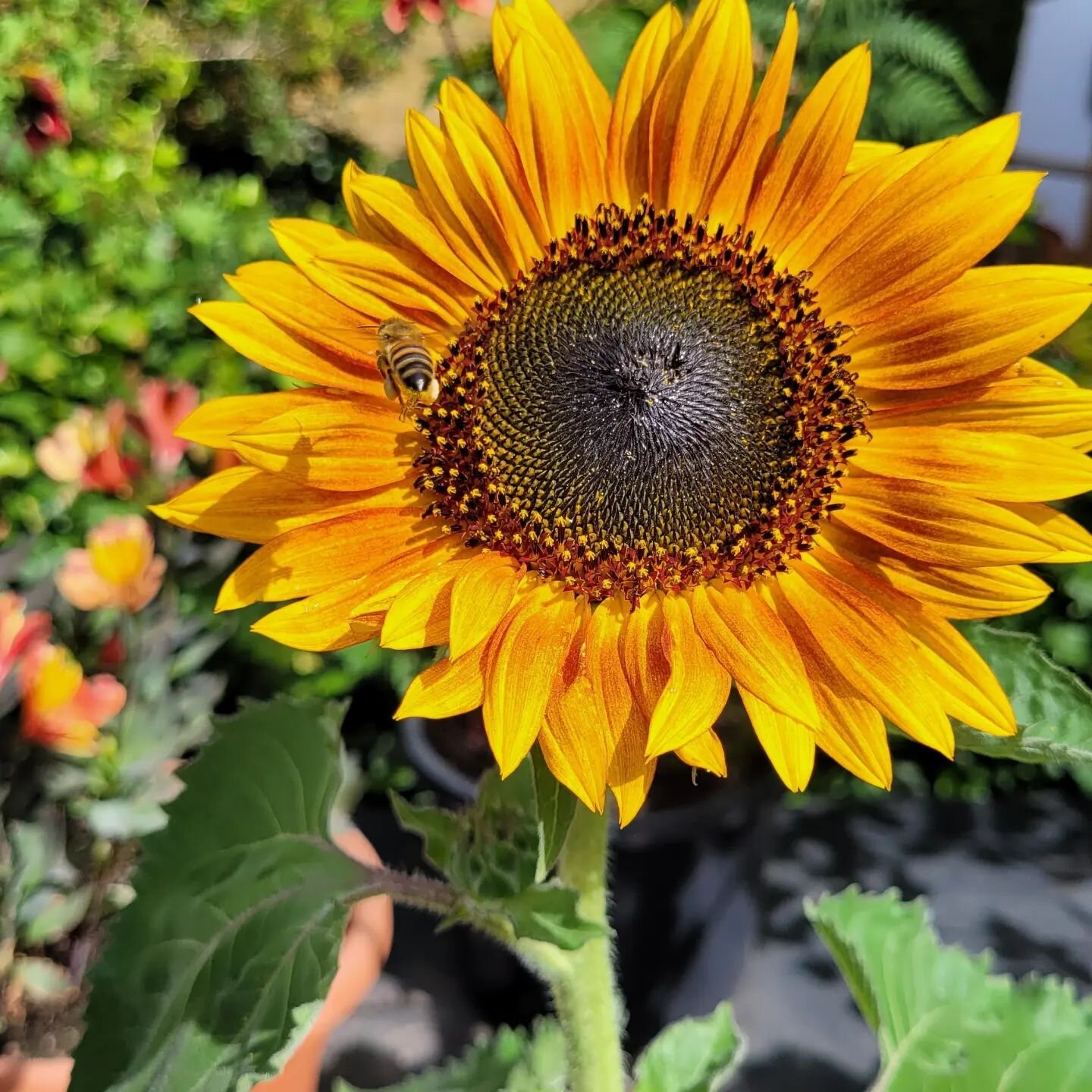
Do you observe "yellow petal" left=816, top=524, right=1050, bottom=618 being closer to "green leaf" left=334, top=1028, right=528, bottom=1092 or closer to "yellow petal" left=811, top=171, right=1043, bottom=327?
"yellow petal" left=811, top=171, right=1043, bottom=327

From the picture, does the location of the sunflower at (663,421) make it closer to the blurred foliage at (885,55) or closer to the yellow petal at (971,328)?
the yellow petal at (971,328)

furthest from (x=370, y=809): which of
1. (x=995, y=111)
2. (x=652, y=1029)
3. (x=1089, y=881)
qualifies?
(x=995, y=111)

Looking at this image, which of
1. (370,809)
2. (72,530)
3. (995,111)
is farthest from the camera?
(995,111)

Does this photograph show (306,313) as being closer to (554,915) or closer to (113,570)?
(554,915)

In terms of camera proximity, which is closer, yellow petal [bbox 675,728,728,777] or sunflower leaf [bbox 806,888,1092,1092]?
yellow petal [bbox 675,728,728,777]

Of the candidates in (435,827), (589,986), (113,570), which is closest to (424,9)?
(113,570)

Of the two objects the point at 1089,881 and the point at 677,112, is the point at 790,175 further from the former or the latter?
the point at 1089,881

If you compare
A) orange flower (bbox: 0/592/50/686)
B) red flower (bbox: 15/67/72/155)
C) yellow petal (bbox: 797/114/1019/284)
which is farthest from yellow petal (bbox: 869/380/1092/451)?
red flower (bbox: 15/67/72/155)
